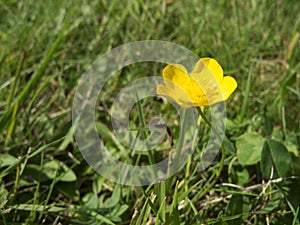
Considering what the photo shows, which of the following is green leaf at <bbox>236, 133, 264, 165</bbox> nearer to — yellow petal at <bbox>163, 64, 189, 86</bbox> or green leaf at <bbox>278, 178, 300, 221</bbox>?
green leaf at <bbox>278, 178, 300, 221</bbox>

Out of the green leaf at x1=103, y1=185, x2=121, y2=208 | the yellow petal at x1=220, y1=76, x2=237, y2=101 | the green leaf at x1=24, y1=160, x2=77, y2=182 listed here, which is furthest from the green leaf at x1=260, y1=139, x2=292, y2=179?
the green leaf at x1=24, y1=160, x2=77, y2=182

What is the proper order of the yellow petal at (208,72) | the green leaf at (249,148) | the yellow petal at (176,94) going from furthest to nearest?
the green leaf at (249,148)
the yellow petal at (208,72)
the yellow petal at (176,94)

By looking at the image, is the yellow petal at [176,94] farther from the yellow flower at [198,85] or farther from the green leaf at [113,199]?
the green leaf at [113,199]

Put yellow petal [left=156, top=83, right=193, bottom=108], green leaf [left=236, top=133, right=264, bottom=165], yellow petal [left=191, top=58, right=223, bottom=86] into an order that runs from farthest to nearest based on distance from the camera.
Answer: green leaf [left=236, top=133, right=264, bottom=165] → yellow petal [left=191, top=58, right=223, bottom=86] → yellow petal [left=156, top=83, right=193, bottom=108]

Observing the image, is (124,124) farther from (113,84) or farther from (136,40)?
(136,40)

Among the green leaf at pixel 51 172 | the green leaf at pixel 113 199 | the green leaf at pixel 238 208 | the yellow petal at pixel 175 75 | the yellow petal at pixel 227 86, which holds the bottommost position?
the green leaf at pixel 238 208

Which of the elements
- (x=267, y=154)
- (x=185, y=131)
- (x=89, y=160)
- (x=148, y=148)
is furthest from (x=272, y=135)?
(x=89, y=160)

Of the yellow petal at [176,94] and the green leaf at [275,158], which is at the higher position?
the yellow petal at [176,94]

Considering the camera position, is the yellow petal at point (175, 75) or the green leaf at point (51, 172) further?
the green leaf at point (51, 172)

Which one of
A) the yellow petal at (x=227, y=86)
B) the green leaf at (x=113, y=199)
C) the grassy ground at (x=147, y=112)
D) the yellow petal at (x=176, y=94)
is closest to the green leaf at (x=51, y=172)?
the grassy ground at (x=147, y=112)
